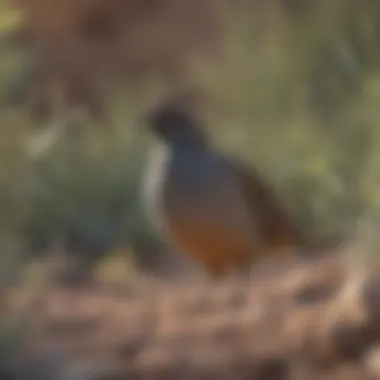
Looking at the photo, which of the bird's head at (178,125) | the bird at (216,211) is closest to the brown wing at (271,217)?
the bird at (216,211)

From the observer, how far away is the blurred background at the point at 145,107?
1.68m

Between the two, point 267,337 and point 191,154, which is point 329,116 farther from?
point 267,337

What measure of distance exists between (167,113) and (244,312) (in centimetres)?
45

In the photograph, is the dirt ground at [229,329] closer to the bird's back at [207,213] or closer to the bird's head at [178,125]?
the bird's back at [207,213]

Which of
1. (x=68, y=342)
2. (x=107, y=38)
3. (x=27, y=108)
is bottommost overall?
(x=68, y=342)

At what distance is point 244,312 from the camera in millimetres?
1496

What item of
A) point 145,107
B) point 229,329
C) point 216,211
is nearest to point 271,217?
point 216,211

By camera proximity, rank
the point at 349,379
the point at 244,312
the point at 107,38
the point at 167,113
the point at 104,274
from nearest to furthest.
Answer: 1. the point at 349,379
2. the point at 244,312
3. the point at 104,274
4. the point at 167,113
5. the point at 107,38

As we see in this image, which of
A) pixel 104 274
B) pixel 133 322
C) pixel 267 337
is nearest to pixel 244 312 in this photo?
pixel 267 337

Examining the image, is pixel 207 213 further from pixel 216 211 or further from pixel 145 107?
pixel 145 107

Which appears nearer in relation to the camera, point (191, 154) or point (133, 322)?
point (133, 322)

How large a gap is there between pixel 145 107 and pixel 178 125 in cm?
18

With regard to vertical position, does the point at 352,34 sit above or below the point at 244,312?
above

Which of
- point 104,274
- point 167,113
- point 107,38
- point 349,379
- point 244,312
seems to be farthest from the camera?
point 107,38
